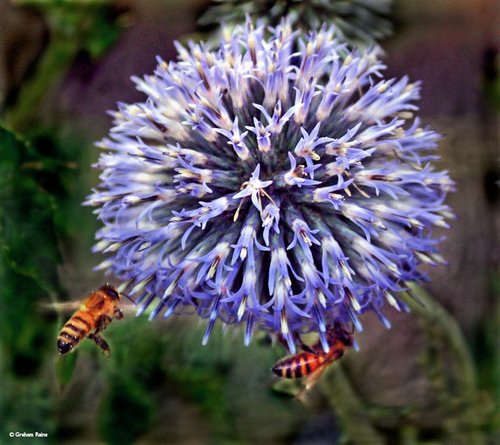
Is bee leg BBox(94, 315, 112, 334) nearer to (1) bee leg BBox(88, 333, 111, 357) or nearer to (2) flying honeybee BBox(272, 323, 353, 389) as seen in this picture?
(1) bee leg BBox(88, 333, 111, 357)

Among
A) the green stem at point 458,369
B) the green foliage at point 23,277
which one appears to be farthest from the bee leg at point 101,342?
the green stem at point 458,369

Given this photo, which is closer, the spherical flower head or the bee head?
the spherical flower head

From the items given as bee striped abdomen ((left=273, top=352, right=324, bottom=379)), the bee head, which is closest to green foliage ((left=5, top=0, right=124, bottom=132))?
the bee head

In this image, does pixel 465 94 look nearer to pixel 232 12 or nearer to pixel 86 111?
pixel 232 12

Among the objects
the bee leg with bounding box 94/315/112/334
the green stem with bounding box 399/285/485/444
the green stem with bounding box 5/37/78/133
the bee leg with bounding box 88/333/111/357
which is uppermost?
the green stem with bounding box 5/37/78/133

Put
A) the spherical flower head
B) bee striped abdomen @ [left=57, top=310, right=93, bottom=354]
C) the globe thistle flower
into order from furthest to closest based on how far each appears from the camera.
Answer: the globe thistle flower, bee striped abdomen @ [left=57, top=310, right=93, bottom=354], the spherical flower head

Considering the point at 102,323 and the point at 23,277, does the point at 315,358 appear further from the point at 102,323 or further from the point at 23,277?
the point at 23,277

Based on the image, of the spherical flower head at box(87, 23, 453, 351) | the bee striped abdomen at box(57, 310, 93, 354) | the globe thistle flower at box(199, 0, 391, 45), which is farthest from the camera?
the globe thistle flower at box(199, 0, 391, 45)
